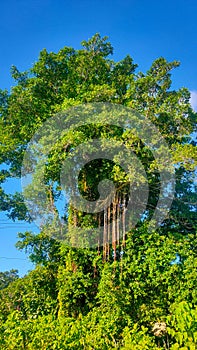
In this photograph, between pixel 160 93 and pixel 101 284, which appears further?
pixel 160 93

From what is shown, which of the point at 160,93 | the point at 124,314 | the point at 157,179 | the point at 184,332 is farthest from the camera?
the point at 160,93

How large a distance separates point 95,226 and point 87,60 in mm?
4692

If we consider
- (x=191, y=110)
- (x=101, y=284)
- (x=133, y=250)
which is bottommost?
(x=101, y=284)

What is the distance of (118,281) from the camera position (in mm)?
8578

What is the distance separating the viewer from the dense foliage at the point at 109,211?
8383 mm

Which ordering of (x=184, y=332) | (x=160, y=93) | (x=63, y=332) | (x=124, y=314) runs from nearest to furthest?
(x=184, y=332) → (x=63, y=332) → (x=124, y=314) → (x=160, y=93)

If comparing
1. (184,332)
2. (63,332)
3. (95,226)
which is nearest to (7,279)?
(95,226)

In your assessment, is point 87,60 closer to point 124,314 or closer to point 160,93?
point 160,93

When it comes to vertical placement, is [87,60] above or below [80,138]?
above

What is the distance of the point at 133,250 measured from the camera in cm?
884

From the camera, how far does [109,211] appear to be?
30.8 feet

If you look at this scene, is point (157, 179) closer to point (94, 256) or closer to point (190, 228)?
point (190, 228)

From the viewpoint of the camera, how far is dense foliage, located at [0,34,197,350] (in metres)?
8.38

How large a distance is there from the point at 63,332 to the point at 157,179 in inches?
227
